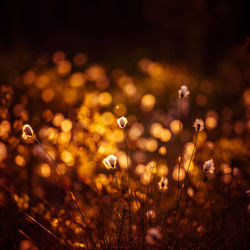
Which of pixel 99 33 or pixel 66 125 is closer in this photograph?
pixel 66 125

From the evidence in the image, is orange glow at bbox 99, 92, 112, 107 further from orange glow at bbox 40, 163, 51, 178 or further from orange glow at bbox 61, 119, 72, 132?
orange glow at bbox 40, 163, 51, 178

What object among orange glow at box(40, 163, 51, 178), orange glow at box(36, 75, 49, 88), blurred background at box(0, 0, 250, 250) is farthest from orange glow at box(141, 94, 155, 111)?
orange glow at box(40, 163, 51, 178)

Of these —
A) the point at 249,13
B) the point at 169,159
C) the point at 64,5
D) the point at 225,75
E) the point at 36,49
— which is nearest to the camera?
the point at 169,159

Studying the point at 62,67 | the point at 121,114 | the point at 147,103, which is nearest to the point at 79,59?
the point at 62,67

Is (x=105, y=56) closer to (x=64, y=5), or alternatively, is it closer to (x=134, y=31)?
(x=134, y=31)

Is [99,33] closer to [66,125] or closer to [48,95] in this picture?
[48,95]

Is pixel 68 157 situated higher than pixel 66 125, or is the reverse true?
pixel 66 125

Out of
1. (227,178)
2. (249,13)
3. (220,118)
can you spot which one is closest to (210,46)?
(249,13)

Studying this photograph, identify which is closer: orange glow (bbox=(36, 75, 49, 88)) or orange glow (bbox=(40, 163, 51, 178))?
orange glow (bbox=(40, 163, 51, 178))

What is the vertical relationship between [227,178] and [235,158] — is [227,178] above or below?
below

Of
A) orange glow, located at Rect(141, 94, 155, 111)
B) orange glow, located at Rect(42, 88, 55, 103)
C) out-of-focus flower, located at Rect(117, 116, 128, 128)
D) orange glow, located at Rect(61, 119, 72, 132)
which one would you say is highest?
orange glow, located at Rect(141, 94, 155, 111)

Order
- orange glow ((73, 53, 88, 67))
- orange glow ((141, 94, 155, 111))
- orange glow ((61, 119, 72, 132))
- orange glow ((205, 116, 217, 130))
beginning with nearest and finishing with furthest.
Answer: orange glow ((61, 119, 72, 132)), orange glow ((205, 116, 217, 130)), orange glow ((141, 94, 155, 111)), orange glow ((73, 53, 88, 67))
